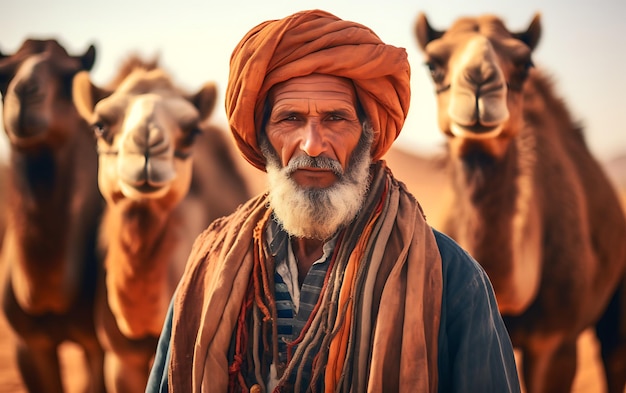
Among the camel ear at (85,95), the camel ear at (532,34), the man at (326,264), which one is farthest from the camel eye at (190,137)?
the man at (326,264)

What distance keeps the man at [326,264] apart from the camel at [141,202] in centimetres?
246

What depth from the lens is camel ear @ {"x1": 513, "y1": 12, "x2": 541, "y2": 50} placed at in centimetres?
556

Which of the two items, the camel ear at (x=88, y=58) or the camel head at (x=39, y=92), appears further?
the camel ear at (x=88, y=58)

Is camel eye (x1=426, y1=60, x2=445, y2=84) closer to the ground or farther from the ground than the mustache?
closer to the ground

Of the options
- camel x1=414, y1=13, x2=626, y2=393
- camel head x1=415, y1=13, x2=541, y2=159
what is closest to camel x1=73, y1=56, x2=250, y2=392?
camel head x1=415, y1=13, x2=541, y2=159

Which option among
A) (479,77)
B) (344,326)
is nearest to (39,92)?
(479,77)

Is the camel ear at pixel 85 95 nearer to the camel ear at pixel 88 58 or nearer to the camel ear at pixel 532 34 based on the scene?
the camel ear at pixel 88 58

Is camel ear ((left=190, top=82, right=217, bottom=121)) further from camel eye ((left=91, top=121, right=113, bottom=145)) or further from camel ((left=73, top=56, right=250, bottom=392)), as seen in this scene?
camel eye ((left=91, top=121, right=113, bottom=145))

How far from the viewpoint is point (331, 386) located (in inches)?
85.7

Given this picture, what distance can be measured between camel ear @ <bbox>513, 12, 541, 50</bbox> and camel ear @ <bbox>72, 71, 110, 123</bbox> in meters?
2.91

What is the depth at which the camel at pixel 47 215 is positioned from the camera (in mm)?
5871

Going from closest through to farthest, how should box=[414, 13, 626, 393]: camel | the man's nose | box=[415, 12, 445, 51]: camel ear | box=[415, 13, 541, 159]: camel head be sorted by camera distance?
the man's nose < box=[415, 13, 541, 159]: camel head < box=[414, 13, 626, 393]: camel < box=[415, 12, 445, 51]: camel ear

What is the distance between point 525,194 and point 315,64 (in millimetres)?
3253

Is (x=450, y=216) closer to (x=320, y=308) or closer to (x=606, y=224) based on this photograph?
(x=606, y=224)
